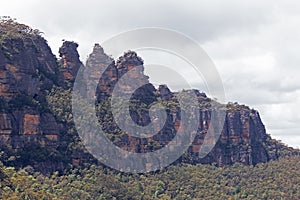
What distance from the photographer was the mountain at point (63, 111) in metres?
56.4

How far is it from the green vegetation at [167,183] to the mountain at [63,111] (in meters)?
1.91

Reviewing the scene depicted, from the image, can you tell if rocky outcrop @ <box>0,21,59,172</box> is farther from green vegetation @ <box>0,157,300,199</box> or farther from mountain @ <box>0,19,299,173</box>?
green vegetation @ <box>0,157,300,199</box>

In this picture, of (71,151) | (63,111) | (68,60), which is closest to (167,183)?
(71,151)

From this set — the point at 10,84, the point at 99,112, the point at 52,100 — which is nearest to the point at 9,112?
the point at 10,84

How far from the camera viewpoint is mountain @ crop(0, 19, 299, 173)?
185ft

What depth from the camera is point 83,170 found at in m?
59.2

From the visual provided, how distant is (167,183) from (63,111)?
12633 mm

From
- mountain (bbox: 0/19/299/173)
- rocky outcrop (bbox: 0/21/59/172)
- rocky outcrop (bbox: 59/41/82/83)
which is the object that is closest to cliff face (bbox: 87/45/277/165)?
mountain (bbox: 0/19/299/173)

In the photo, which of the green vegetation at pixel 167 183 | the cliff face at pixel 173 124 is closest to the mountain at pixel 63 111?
the cliff face at pixel 173 124

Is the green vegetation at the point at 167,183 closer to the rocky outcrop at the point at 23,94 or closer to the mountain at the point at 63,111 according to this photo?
the mountain at the point at 63,111

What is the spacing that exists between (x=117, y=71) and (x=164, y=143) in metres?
9.22

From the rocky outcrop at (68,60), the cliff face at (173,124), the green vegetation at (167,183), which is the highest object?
the rocky outcrop at (68,60)

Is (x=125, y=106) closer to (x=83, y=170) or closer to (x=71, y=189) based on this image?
(x=83, y=170)

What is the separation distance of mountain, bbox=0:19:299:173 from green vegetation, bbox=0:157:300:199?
6.28 feet
